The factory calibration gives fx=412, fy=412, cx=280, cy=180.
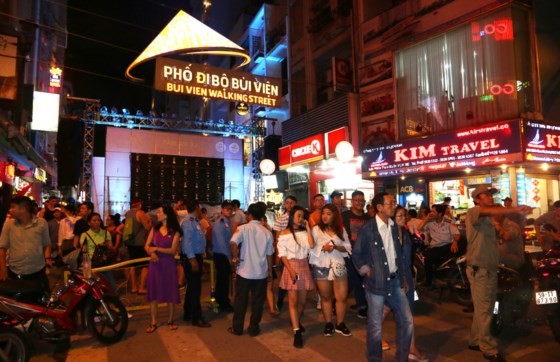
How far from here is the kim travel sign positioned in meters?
8.86

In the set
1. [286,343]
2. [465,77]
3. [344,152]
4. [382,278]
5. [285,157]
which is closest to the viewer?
[382,278]

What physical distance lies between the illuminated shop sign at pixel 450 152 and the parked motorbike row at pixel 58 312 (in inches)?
382

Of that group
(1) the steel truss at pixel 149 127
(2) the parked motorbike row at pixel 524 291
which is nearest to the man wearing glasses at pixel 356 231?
(2) the parked motorbike row at pixel 524 291

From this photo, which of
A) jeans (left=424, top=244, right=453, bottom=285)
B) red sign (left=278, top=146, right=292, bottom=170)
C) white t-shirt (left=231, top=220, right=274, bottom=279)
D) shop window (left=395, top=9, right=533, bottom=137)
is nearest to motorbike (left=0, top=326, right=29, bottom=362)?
white t-shirt (left=231, top=220, right=274, bottom=279)

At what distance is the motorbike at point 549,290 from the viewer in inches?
204

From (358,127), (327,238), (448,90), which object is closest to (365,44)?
(358,127)

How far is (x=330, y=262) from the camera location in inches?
233

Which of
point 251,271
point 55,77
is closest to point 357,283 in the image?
point 251,271

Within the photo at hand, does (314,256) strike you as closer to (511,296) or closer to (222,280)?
(222,280)

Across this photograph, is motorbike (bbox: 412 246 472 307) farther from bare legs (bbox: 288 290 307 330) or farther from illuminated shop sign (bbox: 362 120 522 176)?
illuminated shop sign (bbox: 362 120 522 176)

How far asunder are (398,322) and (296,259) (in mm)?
1880

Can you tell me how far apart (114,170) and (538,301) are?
64.0 ft

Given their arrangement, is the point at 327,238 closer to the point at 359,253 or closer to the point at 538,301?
the point at 359,253

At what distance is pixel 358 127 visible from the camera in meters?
16.5
